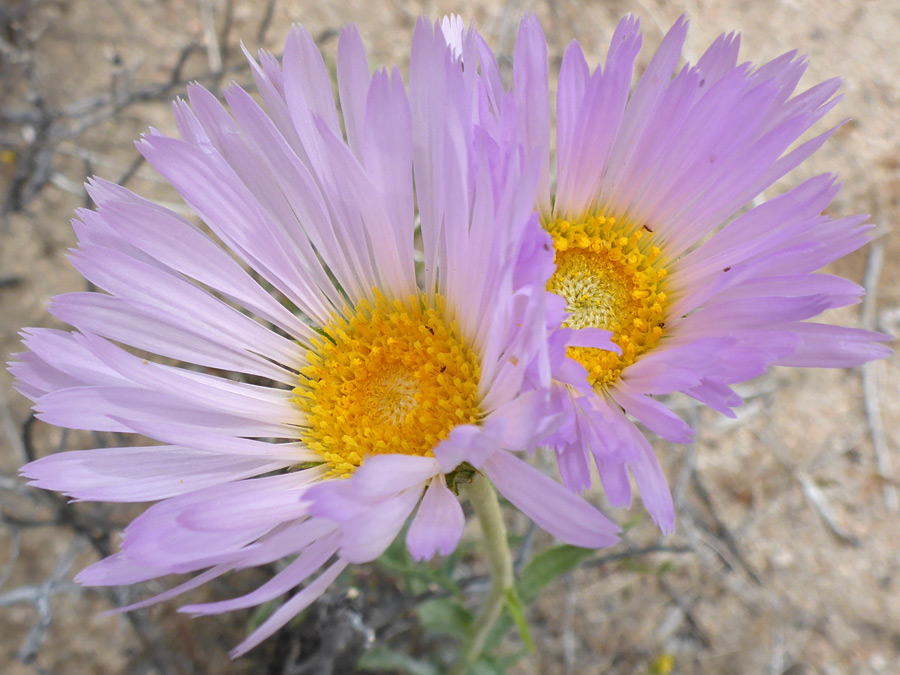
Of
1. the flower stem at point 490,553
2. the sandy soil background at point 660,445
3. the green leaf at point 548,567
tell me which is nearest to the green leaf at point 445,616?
the flower stem at point 490,553

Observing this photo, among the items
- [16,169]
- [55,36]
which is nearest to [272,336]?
[16,169]

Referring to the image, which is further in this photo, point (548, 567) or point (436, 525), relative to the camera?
point (548, 567)

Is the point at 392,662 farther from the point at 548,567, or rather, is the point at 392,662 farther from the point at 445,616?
the point at 548,567

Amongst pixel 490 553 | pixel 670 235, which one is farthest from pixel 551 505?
pixel 670 235

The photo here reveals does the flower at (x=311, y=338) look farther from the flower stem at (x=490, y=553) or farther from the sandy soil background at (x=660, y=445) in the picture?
the sandy soil background at (x=660, y=445)

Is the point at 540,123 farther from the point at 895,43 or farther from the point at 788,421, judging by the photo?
the point at 895,43

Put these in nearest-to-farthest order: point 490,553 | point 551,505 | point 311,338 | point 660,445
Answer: point 551,505, point 490,553, point 311,338, point 660,445
